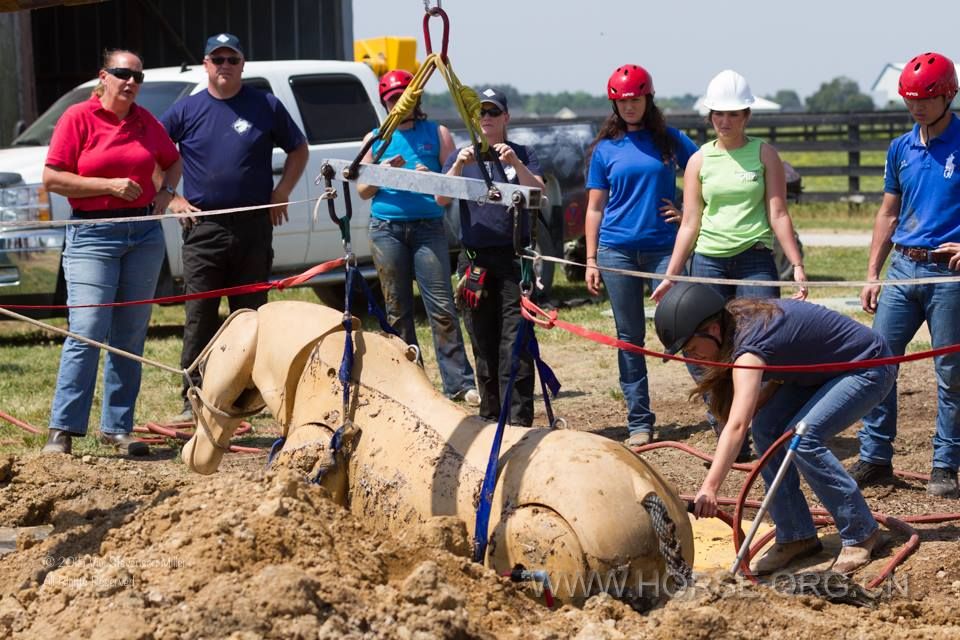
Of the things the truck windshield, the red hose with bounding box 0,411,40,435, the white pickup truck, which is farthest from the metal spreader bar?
the truck windshield

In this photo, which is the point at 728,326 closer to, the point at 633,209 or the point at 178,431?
the point at 633,209

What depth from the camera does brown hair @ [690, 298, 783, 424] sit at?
17.5ft

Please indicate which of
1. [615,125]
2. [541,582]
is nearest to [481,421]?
[541,582]

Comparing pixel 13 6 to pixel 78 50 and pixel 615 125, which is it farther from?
pixel 78 50

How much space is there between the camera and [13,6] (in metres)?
5.57

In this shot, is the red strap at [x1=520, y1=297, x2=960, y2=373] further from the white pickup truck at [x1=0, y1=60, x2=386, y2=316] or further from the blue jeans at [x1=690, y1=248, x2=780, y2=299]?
the white pickup truck at [x1=0, y1=60, x2=386, y2=316]

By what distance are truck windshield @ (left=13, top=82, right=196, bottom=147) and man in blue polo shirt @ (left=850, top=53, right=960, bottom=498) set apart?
252 inches

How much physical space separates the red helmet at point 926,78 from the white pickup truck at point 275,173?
19.4 feet

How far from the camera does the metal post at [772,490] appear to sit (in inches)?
195

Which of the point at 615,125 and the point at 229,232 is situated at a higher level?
the point at 615,125

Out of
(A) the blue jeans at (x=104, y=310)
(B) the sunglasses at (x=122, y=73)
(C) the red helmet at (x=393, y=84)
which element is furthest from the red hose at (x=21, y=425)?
(C) the red helmet at (x=393, y=84)

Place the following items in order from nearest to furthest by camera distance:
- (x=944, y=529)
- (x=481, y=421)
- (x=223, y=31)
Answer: (x=481, y=421) → (x=944, y=529) → (x=223, y=31)

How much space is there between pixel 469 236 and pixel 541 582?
11.6 ft

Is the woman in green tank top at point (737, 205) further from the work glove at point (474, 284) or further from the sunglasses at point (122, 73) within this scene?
the sunglasses at point (122, 73)
